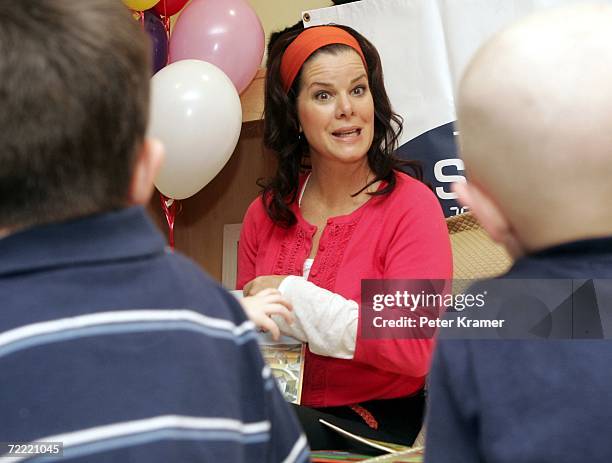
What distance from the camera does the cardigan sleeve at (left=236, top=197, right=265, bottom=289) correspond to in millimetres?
1935

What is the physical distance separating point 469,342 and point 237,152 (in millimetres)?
2241

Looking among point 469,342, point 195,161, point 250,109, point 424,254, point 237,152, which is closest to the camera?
point 469,342

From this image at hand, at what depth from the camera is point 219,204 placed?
2963mm

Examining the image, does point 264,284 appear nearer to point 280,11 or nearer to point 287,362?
point 287,362

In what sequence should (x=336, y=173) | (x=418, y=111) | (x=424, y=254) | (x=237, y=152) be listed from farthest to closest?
(x=237, y=152)
(x=418, y=111)
(x=336, y=173)
(x=424, y=254)

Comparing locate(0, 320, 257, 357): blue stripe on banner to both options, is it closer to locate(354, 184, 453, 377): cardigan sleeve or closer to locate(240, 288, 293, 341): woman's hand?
locate(240, 288, 293, 341): woman's hand

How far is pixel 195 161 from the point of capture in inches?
86.4

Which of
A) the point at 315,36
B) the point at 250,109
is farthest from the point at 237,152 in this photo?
the point at 315,36

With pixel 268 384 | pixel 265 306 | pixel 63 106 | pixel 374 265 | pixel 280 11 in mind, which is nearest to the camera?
pixel 63 106

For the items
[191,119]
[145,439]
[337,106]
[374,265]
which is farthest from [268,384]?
[191,119]

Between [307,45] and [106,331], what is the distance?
1428mm

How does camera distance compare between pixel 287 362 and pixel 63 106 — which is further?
pixel 287 362

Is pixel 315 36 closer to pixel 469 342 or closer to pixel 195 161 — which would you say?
pixel 195 161

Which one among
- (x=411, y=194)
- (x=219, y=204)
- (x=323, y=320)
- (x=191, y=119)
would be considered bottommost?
(x=219, y=204)
